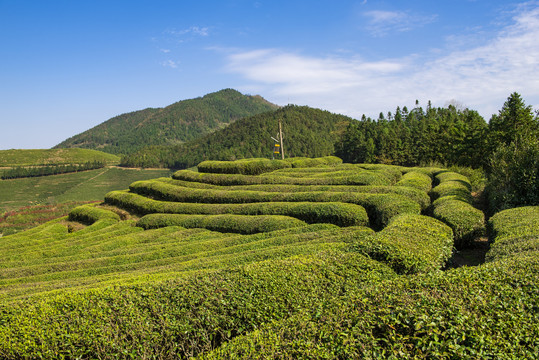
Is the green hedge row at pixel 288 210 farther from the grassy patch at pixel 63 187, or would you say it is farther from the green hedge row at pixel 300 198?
the grassy patch at pixel 63 187

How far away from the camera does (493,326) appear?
4438 mm

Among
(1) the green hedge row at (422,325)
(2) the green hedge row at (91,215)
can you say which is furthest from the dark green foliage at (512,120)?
(2) the green hedge row at (91,215)

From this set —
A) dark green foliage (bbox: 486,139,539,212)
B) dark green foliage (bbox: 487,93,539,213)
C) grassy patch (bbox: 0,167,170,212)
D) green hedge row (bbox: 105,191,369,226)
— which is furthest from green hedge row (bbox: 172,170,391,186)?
grassy patch (bbox: 0,167,170,212)

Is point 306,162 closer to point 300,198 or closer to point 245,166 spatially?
point 245,166

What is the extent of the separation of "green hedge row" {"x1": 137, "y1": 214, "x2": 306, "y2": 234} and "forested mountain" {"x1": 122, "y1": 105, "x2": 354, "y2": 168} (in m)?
71.0

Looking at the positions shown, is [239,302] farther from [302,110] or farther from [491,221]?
[302,110]

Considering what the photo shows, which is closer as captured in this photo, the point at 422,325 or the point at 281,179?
the point at 422,325

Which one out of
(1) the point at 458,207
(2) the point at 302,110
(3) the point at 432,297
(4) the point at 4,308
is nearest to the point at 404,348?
(3) the point at 432,297

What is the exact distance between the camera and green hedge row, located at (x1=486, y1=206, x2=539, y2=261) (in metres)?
8.13

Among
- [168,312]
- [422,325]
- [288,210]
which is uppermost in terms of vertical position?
[422,325]

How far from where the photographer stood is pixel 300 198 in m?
22.3

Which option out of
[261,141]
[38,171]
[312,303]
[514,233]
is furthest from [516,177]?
[38,171]

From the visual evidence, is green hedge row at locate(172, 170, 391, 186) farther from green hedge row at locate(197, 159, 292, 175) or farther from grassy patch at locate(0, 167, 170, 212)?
grassy patch at locate(0, 167, 170, 212)

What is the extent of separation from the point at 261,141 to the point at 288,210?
91612mm
